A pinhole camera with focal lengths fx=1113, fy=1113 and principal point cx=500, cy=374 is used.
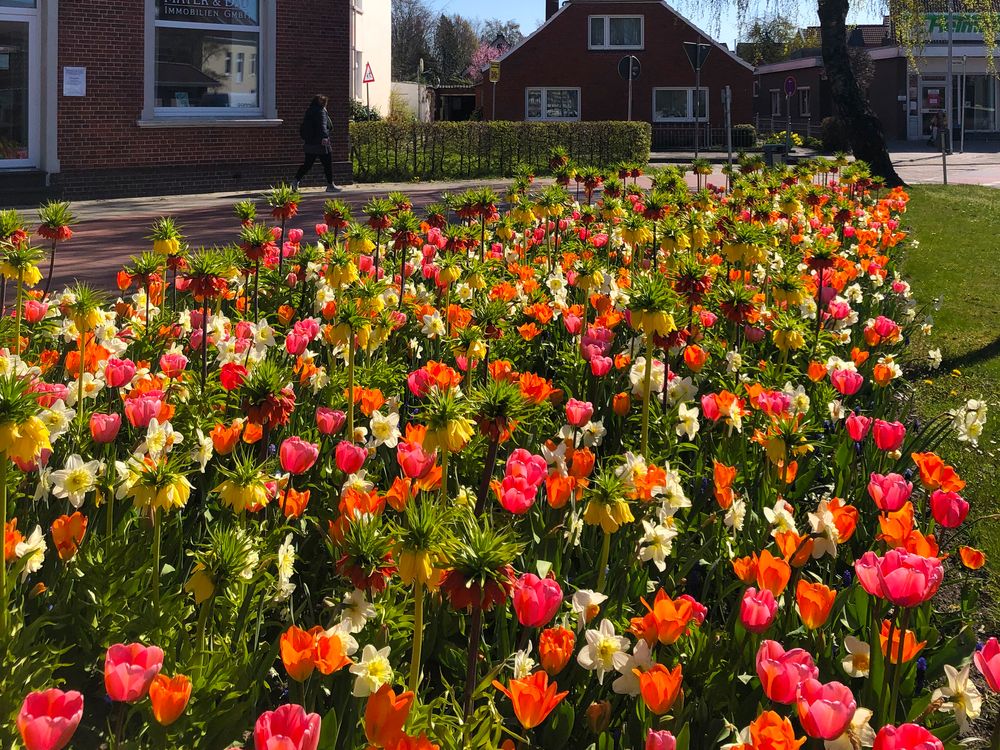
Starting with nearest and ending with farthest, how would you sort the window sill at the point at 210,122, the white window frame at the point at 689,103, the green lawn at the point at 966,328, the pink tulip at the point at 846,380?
the pink tulip at the point at 846,380 < the green lawn at the point at 966,328 < the window sill at the point at 210,122 < the white window frame at the point at 689,103

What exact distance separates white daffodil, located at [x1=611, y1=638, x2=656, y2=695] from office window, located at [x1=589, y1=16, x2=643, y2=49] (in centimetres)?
4416

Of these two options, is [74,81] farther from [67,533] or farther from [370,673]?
[370,673]

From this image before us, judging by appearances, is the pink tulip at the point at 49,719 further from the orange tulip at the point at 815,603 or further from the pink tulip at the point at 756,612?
the orange tulip at the point at 815,603

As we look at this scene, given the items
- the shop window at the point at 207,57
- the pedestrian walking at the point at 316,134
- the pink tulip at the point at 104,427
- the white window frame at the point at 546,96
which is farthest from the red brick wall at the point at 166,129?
the white window frame at the point at 546,96

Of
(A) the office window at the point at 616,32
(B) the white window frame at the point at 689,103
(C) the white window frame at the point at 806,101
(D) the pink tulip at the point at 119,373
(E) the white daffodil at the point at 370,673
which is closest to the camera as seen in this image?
(E) the white daffodil at the point at 370,673

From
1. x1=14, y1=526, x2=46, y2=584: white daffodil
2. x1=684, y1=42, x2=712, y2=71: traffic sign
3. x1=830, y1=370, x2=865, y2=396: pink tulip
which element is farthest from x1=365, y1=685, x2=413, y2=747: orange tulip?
x1=684, y1=42, x2=712, y2=71: traffic sign

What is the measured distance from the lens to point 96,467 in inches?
102

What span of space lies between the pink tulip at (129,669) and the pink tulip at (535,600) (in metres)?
0.58

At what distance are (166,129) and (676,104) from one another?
2955cm

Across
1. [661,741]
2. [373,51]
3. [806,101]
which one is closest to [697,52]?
[661,741]

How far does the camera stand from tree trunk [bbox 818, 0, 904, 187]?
801 inches

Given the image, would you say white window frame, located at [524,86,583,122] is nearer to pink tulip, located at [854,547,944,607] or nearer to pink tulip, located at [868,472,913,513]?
pink tulip, located at [868,472,913,513]

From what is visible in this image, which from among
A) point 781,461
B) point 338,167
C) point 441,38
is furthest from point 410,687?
point 441,38

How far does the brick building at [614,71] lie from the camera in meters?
43.3
